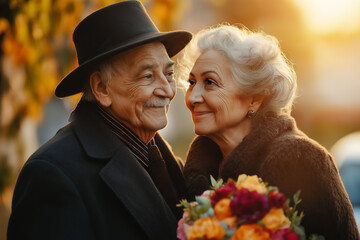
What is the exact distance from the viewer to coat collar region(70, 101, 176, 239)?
265 centimetres

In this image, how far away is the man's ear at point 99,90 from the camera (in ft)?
9.81

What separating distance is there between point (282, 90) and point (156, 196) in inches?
47.2

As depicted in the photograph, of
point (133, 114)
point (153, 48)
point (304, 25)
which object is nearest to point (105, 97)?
point (133, 114)

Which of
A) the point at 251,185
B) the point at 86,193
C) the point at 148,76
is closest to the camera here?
the point at 251,185

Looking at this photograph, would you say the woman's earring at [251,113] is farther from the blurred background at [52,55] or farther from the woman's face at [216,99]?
the blurred background at [52,55]

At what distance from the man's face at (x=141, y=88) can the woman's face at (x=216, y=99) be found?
277 mm

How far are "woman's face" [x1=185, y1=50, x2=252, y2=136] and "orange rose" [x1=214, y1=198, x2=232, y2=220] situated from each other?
109 centimetres

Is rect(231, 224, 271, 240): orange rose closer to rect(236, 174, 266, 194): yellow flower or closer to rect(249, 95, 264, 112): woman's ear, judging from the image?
rect(236, 174, 266, 194): yellow flower

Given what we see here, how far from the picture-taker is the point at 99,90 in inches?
118

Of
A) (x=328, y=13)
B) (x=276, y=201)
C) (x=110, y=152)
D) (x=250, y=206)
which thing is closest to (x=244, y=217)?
(x=250, y=206)

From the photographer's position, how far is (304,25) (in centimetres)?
1300

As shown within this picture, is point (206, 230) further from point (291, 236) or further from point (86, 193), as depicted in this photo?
point (86, 193)

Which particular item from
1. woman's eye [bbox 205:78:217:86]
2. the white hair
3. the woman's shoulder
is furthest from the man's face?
the woman's shoulder

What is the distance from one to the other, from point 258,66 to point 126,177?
1.25 m
